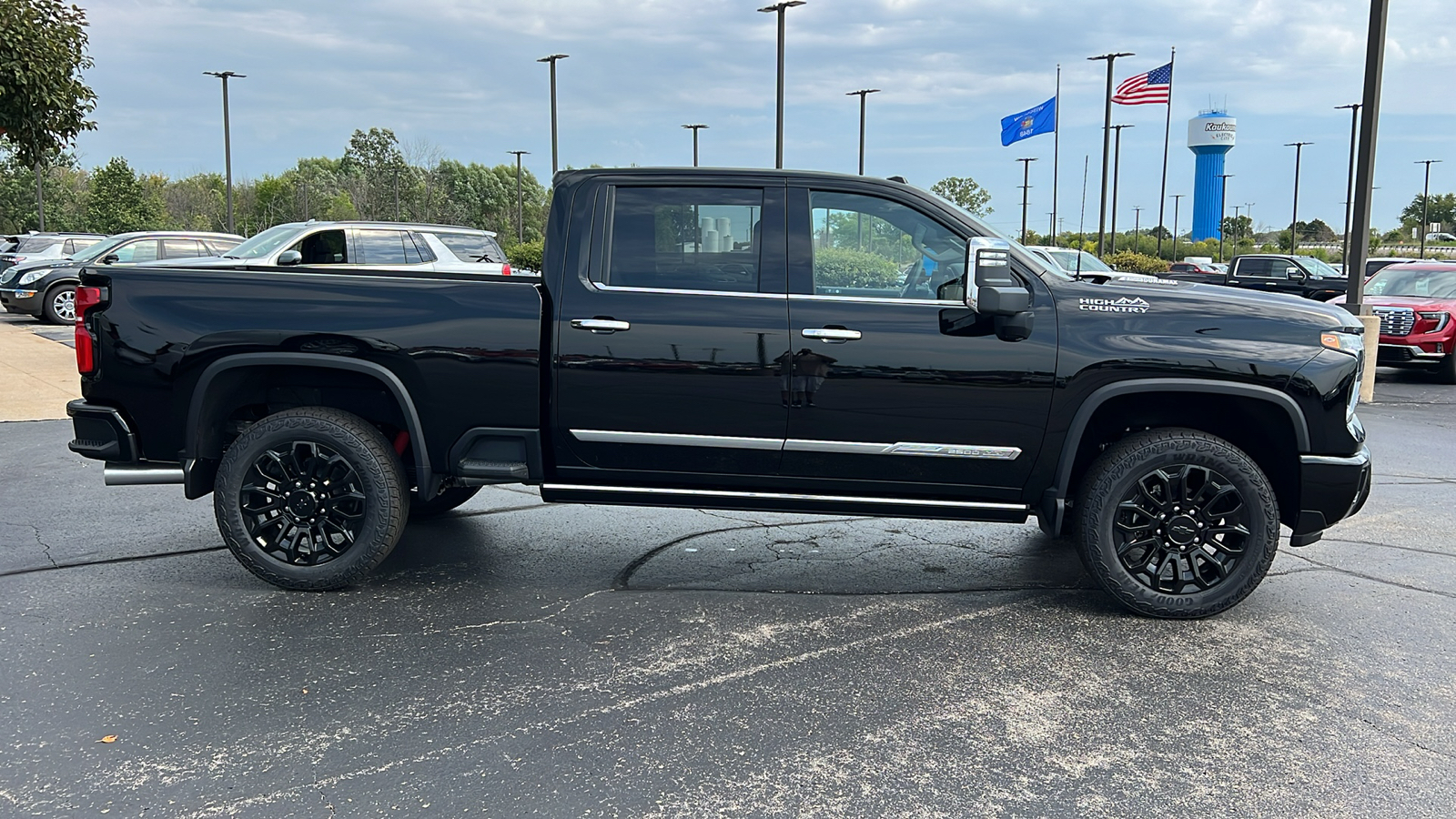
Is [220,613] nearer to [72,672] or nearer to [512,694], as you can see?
[72,672]

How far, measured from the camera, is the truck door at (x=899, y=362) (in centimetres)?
477

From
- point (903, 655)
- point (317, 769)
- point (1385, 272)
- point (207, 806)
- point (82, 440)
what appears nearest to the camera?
point (207, 806)

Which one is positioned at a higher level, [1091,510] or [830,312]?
[830,312]

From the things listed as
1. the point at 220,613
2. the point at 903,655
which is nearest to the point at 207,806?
the point at 220,613

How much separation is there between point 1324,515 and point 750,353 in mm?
2595

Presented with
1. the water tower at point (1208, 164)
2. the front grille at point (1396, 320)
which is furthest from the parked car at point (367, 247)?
the water tower at point (1208, 164)

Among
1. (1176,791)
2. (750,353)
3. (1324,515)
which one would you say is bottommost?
(1176,791)

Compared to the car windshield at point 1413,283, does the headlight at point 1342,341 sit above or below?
below

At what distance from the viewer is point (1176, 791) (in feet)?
10.9

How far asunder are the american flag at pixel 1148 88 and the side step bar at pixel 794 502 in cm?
2479

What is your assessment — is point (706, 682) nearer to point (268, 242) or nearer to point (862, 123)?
point (268, 242)

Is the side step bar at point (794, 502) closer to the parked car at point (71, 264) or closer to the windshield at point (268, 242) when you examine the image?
the windshield at point (268, 242)

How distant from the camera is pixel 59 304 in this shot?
2092 centimetres

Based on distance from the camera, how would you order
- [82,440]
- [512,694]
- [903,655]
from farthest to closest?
[82,440]
[903,655]
[512,694]
